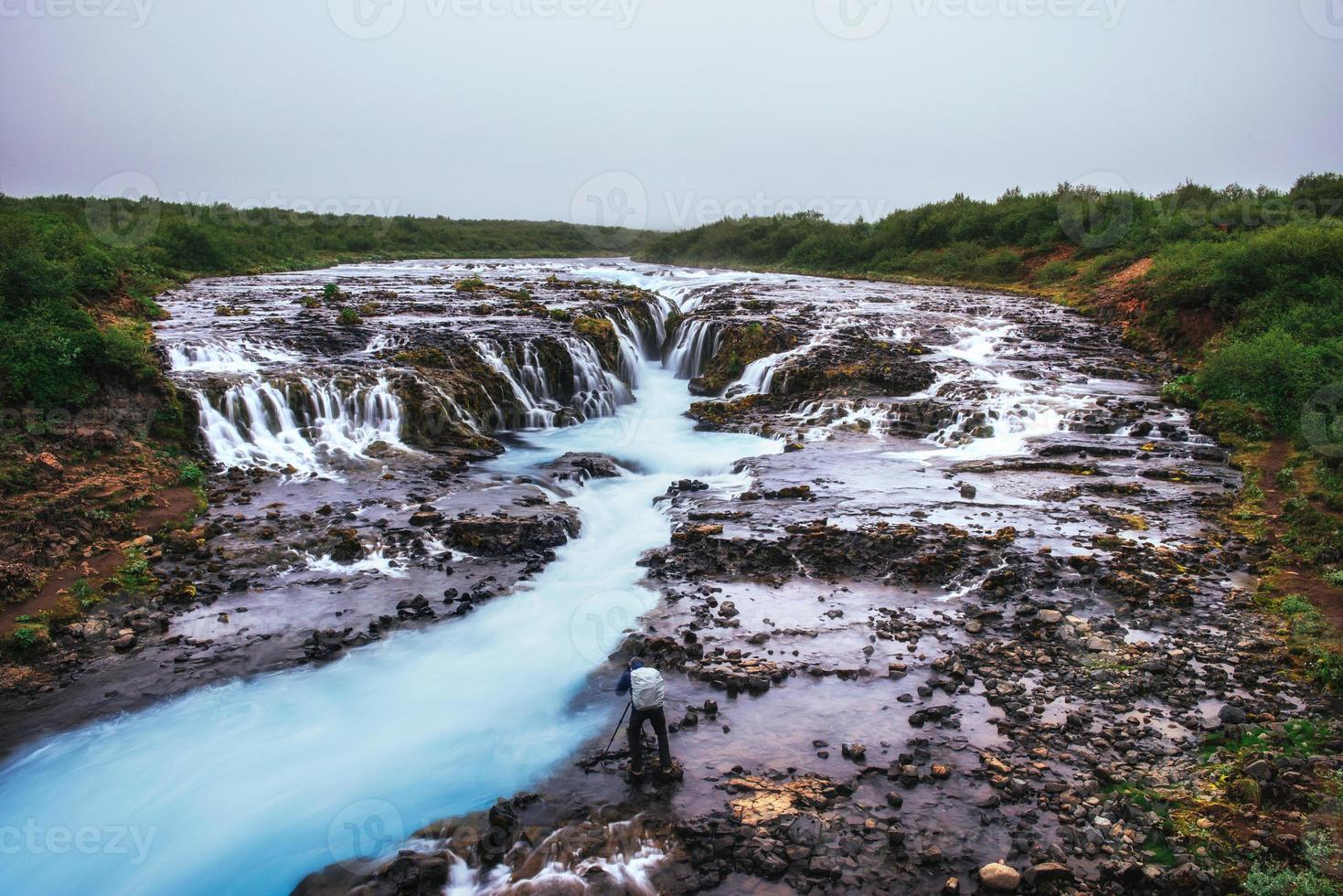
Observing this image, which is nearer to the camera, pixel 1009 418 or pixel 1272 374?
pixel 1272 374

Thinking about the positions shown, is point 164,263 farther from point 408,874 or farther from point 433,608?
point 408,874

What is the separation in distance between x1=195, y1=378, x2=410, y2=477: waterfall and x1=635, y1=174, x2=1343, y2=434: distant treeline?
20090 millimetres

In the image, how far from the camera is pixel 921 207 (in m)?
53.4

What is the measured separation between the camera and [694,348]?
87.2 feet

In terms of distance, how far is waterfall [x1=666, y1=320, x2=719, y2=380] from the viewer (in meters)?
26.1

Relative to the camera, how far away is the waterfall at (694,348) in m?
26.1

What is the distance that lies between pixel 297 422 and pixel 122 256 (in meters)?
17.8

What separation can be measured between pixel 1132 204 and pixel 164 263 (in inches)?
1925

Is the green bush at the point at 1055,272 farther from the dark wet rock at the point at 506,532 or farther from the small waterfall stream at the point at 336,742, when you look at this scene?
the dark wet rock at the point at 506,532

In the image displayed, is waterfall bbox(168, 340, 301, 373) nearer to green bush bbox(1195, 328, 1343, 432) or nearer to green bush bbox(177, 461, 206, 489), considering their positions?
green bush bbox(177, 461, 206, 489)

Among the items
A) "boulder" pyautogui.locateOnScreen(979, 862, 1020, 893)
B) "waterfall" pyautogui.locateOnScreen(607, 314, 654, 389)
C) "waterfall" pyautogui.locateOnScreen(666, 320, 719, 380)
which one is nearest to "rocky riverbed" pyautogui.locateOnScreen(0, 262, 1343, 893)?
"boulder" pyautogui.locateOnScreen(979, 862, 1020, 893)

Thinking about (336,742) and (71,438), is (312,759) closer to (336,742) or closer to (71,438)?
(336,742)

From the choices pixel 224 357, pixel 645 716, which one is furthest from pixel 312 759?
pixel 224 357

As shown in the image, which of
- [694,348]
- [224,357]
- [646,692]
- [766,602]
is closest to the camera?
[646,692]
